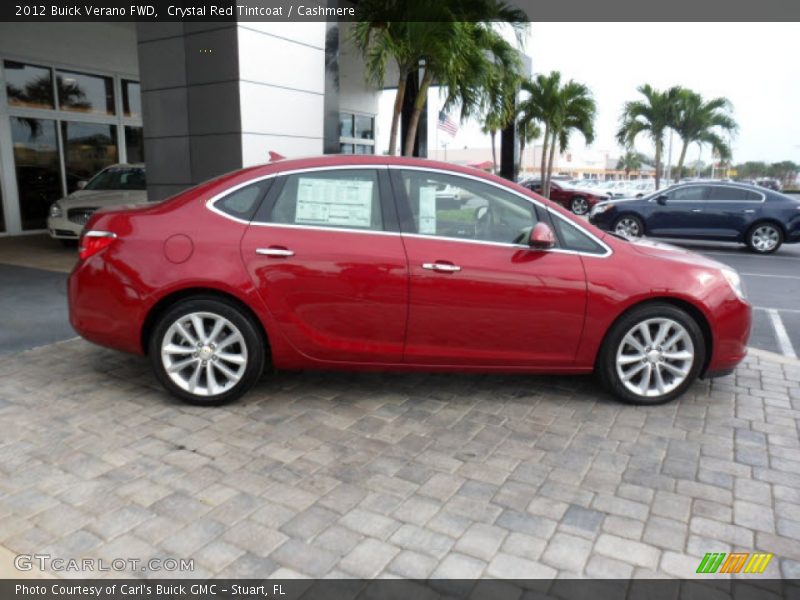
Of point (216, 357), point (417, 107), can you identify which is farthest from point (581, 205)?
point (216, 357)

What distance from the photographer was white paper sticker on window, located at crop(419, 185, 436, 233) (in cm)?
402

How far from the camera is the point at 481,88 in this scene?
33.7 feet

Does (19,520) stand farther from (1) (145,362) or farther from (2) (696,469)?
(2) (696,469)

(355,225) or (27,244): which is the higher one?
(355,225)

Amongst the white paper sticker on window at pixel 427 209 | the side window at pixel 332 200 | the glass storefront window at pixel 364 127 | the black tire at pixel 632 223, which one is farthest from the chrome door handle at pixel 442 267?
the glass storefront window at pixel 364 127

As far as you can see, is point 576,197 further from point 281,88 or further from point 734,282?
point 734,282

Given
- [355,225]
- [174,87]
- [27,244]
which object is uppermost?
[174,87]

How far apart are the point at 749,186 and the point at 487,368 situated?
11.8 metres

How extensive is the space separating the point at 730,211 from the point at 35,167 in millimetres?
14481

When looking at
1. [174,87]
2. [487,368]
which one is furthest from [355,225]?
[174,87]

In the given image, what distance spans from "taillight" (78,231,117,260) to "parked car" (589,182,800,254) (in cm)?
1137

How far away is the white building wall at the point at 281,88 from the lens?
7570 mm

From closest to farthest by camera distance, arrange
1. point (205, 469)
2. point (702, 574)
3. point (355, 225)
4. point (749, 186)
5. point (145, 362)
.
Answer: point (702, 574) → point (205, 469) → point (355, 225) → point (145, 362) → point (749, 186)

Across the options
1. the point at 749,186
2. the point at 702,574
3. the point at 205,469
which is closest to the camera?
the point at 702,574
